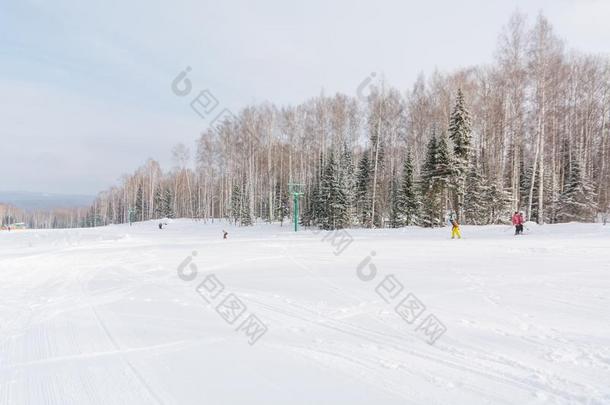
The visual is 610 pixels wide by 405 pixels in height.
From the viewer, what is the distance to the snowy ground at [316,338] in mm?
3369

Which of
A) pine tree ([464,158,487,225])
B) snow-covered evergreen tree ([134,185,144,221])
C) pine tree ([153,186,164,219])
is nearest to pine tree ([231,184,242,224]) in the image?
pine tree ([153,186,164,219])

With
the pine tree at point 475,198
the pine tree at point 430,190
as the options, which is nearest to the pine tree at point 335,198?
the pine tree at point 430,190

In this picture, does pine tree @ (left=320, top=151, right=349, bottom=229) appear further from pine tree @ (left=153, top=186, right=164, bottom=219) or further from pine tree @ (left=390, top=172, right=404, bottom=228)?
pine tree @ (left=153, top=186, right=164, bottom=219)

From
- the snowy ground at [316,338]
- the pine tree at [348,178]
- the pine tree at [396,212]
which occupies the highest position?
the pine tree at [348,178]

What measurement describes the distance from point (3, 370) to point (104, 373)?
1.15m

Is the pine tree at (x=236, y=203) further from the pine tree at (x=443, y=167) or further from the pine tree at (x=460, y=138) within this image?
the pine tree at (x=460, y=138)

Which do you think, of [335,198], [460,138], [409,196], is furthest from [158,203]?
[460,138]

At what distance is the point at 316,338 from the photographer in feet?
15.7

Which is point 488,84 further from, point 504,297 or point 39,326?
point 39,326

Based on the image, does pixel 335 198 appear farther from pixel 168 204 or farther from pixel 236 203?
pixel 168 204

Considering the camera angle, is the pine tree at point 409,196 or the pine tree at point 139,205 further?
the pine tree at point 139,205

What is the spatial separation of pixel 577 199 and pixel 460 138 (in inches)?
369

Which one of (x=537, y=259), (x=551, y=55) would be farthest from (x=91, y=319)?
(x=551, y=55)

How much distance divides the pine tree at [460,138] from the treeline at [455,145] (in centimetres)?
8
